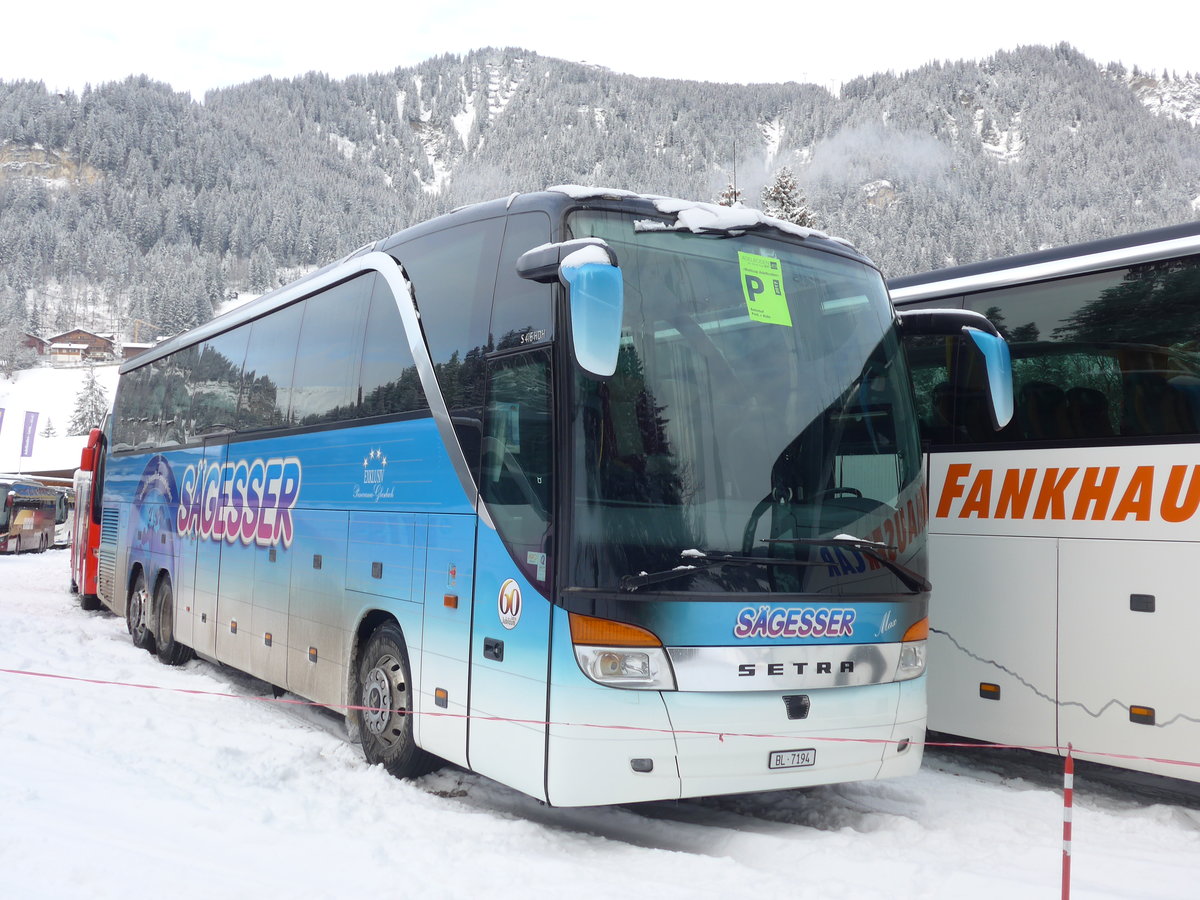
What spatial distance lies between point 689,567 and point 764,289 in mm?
1703

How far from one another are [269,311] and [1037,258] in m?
6.65

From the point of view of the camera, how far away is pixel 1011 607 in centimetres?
770

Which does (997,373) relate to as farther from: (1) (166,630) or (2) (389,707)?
(1) (166,630)

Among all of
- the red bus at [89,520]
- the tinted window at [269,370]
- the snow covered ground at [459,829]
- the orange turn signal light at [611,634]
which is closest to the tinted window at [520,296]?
the orange turn signal light at [611,634]

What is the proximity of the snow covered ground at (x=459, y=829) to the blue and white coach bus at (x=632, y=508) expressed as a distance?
0.37 meters

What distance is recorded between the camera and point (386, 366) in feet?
24.2

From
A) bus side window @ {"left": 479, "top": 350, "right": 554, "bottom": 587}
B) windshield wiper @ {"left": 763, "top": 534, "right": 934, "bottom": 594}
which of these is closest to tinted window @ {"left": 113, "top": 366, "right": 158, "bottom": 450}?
bus side window @ {"left": 479, "top": 350, "right": 554, "bottom": 587}

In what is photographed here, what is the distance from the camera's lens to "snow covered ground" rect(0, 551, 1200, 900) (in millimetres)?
4734

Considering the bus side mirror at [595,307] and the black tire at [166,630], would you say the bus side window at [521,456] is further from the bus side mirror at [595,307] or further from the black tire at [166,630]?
the black tire at [166,630]

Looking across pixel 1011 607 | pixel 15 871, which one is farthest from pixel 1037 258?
pixel 15 871

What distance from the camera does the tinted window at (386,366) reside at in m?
7.04

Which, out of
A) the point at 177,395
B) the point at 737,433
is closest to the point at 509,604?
the point at 737,433

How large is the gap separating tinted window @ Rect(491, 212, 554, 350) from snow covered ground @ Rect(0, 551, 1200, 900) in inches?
104

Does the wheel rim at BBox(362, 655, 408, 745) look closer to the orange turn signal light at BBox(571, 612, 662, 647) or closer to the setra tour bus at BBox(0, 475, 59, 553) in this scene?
the orange turn signal light at BBox(571, 612, 662, 647)
